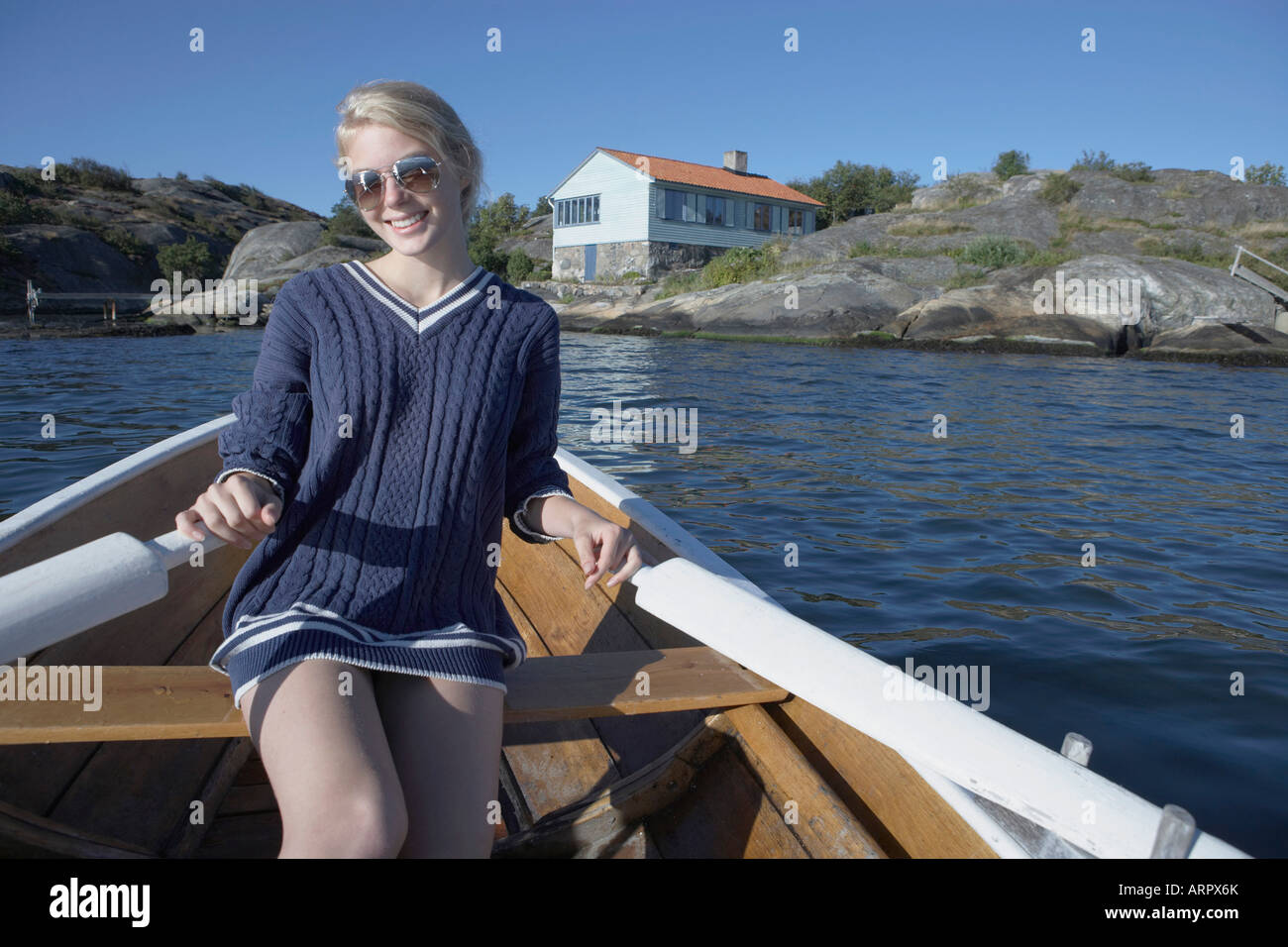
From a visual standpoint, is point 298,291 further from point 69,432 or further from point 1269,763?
point 69,432

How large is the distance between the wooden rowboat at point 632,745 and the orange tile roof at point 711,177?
34939mm

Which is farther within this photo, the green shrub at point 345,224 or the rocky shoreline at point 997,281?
the green shrub at point 345,224

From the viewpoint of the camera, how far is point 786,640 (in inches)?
72.3

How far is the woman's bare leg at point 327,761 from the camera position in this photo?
142cm

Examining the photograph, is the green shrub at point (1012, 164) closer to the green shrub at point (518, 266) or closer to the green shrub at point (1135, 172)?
the green shrub at point (1135, 172)

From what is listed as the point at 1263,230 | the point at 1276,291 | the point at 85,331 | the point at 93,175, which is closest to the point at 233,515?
the point at 1276,291

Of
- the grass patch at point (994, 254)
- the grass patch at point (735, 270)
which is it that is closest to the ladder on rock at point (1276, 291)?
the grass patch at point (994, 254)

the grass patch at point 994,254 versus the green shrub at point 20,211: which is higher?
the green shrub at point 20,211

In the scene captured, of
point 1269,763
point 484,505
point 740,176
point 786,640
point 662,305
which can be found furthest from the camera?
point 740,176

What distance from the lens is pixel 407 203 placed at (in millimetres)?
1936

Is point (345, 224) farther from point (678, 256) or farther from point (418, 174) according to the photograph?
point (418, 174)

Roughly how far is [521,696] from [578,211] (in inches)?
1581
